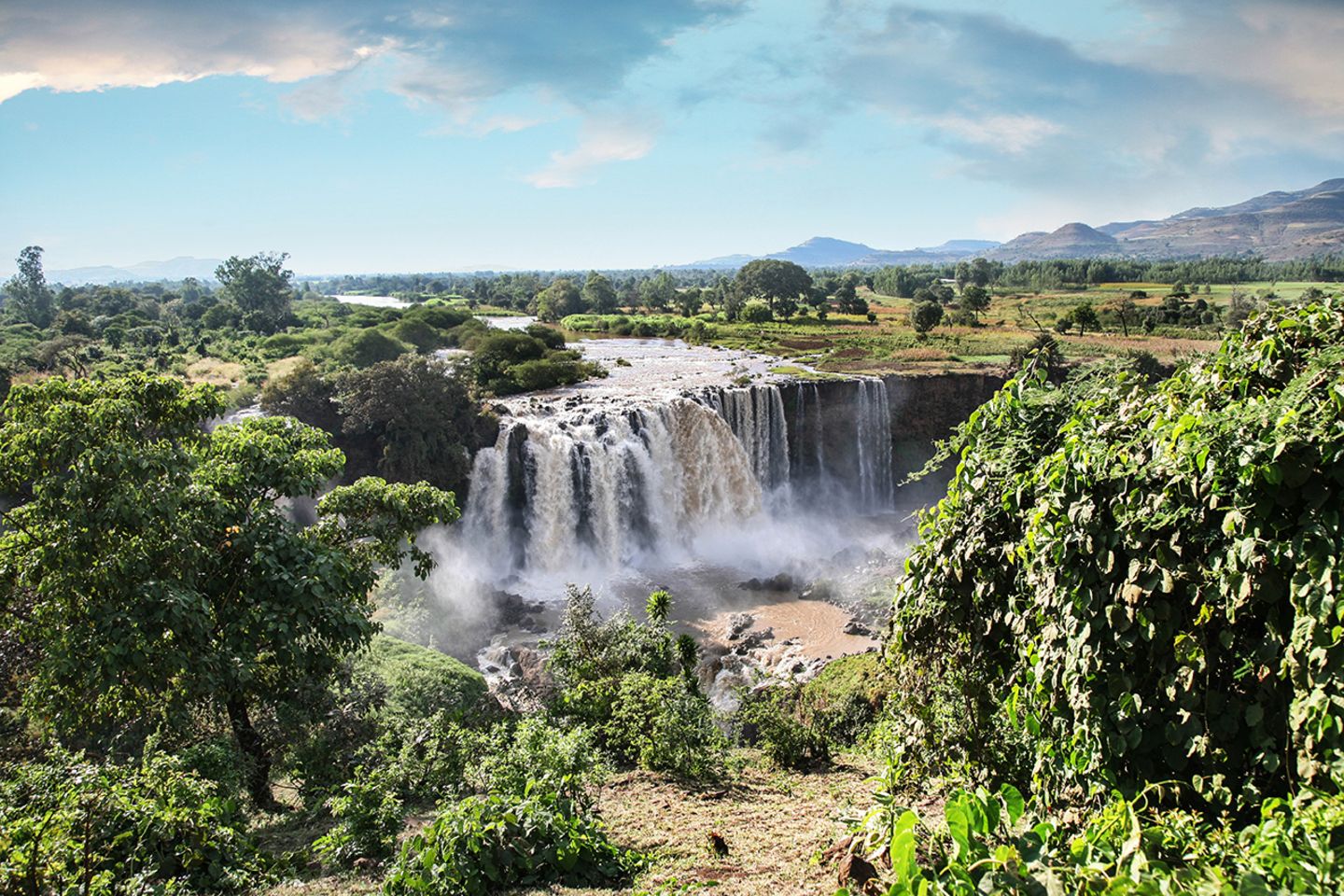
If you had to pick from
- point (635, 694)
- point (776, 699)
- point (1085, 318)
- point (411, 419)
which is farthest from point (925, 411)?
point (635, 694)

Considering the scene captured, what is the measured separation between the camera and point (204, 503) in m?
8.02

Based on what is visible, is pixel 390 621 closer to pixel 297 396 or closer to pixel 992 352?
pixel 297 396

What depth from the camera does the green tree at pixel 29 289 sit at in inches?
2863

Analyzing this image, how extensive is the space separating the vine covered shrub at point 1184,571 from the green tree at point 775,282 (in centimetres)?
6911

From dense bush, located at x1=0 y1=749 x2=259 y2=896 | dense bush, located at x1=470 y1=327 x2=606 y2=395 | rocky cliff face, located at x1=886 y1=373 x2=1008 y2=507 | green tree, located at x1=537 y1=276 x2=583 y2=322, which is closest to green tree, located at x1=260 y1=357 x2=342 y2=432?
dense bush, located at x1=470 y1=327 x2=606 y2=395

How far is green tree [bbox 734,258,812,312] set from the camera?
73544 millimetres

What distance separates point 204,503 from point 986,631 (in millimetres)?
7641

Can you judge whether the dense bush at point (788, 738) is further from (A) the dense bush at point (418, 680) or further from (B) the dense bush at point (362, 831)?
(B) the dense bush at point (362, 831)

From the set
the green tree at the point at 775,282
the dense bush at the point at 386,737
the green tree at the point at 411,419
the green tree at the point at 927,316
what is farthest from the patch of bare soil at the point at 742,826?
the green tree at the point at 775,282

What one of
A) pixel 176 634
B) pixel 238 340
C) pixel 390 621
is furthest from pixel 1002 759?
pixel 238 340

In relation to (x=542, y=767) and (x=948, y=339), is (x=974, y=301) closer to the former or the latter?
(x=948, y=339)

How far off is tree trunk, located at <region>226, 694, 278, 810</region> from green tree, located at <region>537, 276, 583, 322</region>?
6793 cm

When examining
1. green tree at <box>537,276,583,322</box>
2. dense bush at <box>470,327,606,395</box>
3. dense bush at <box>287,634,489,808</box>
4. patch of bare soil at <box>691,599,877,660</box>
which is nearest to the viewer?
dense bush at <box>287,634,489,808</box>

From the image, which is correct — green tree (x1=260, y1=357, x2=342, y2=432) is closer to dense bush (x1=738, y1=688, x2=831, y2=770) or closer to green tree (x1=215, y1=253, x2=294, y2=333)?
dense bush (x1=738, y1=688, x2=831, y2=770)
